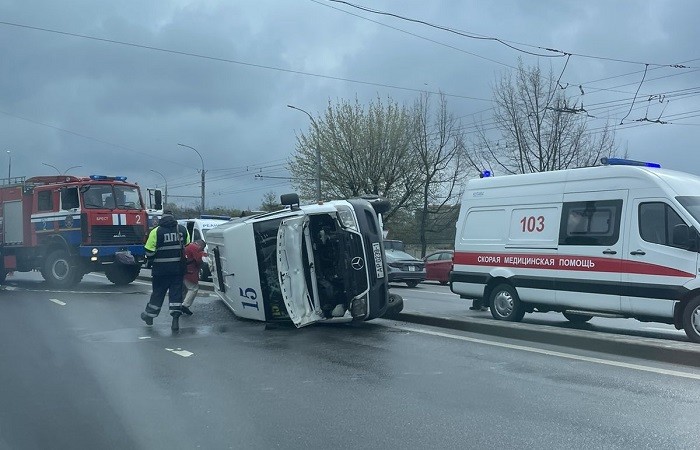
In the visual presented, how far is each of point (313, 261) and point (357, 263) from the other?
0.70 meters

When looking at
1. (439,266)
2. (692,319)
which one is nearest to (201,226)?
(439,266)

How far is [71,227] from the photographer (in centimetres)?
1933

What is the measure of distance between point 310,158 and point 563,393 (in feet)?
113

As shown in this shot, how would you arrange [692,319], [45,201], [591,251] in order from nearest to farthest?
1. [692,319]
2. [591,251]
3. [45,201]

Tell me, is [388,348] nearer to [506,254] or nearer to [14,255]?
[506,254]

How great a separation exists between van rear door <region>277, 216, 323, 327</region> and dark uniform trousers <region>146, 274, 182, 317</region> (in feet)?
5.58

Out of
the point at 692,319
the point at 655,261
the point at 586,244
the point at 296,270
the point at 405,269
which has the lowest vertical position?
the point at 405,269

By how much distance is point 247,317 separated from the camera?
39.9ft

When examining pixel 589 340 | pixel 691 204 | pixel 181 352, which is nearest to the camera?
pixel 181 352

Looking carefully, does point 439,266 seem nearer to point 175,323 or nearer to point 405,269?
point 405,269

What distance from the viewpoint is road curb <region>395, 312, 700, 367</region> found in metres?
8.75

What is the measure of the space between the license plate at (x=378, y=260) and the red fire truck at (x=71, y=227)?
9.43 metres

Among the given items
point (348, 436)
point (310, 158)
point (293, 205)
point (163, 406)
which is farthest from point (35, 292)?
point (310, 158)

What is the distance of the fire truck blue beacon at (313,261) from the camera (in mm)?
11055
